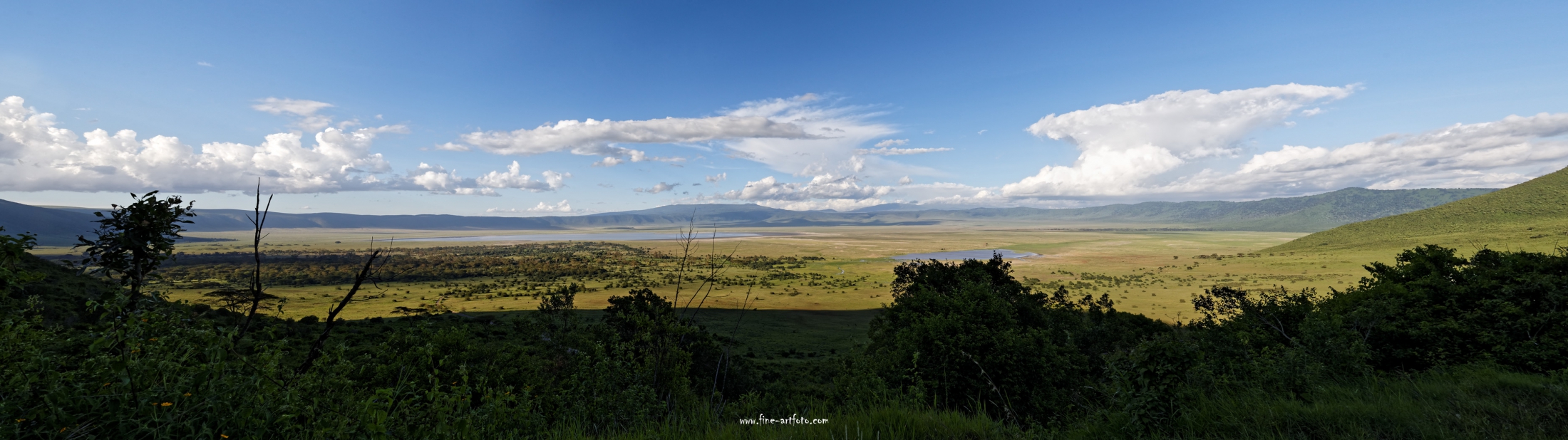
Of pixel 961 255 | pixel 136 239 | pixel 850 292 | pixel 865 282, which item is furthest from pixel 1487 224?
pixel 136 239

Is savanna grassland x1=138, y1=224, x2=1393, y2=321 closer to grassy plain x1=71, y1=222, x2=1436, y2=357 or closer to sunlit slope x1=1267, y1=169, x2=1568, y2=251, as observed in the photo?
grassy plain x1=71, y1=222, x2=1436, y2=357

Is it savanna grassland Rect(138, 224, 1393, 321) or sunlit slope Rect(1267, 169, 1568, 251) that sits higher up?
sunlit slope Rect(1267, 169, 1568, 251)

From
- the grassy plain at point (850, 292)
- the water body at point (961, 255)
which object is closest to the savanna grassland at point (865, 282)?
the grassy plain at point (850, 292)

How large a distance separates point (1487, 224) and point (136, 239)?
480 ft

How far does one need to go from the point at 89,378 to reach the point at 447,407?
260 centimetres

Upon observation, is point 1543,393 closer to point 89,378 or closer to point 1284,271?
point 89,378

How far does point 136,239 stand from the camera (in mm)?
6762

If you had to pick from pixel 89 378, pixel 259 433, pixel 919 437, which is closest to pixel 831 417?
pixel 919 437

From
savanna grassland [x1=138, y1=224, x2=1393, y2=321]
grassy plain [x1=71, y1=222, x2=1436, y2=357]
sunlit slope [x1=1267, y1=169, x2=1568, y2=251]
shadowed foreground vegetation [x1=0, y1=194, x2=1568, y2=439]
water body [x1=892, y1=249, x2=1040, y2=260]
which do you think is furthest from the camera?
water body [x1=892, y1=249, x2=1040, y2=260]

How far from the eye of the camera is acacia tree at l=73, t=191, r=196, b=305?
6.50m

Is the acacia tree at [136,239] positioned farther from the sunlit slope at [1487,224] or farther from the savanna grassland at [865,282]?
the sunlit slope at [1487,224]

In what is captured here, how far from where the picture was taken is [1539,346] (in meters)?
8.86

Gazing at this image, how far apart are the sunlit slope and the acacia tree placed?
322ft

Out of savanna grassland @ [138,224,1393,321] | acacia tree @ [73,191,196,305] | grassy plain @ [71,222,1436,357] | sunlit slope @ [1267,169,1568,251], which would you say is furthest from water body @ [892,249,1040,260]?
acacia tree @ [73,191,196,305]
